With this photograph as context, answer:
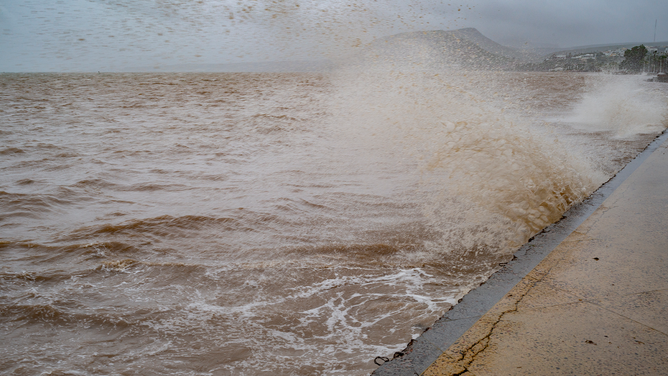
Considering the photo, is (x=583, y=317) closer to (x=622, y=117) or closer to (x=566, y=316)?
(x=566, y=316)

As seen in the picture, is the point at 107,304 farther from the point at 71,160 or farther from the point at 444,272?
the point at 71,160

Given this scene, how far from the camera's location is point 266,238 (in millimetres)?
4301

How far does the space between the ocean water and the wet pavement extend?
344mm

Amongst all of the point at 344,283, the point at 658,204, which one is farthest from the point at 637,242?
the point at 344,283

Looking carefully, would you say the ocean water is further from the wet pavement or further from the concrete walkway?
the concrete walkway

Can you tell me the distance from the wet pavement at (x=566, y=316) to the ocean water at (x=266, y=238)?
344mm

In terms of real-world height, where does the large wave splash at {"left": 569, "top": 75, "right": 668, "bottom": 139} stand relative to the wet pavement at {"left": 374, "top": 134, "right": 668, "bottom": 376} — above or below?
above

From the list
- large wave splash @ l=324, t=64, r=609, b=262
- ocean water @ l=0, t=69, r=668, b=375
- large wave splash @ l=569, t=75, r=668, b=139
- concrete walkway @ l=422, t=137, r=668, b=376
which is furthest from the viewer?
large wave splash @ l=569, t=75, r=668, b=139

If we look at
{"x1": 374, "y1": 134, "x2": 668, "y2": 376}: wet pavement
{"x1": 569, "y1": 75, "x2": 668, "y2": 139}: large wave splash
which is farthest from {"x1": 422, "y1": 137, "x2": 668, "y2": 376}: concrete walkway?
{"x1": 569, "y1": 75, "x2": 668, "y2": 139}: large wave splash

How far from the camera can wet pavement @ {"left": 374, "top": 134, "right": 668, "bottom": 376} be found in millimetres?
1882

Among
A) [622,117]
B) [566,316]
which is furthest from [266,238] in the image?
[622,117]

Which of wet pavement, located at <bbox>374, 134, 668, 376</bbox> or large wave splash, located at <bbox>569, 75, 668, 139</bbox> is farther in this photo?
large wave splash, located at <bbox>569, 75, 668, 139</bbox>

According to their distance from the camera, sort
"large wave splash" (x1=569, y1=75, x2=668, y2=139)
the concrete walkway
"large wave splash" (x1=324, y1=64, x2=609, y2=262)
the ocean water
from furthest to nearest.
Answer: "large wave splash" (x1=569, y1=75, x2=668, y2=139), "large wave splash" (x1=324, y1=64, x2=609, y2=262), the ocean water, the concrete walkway

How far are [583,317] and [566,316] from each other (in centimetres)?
9
